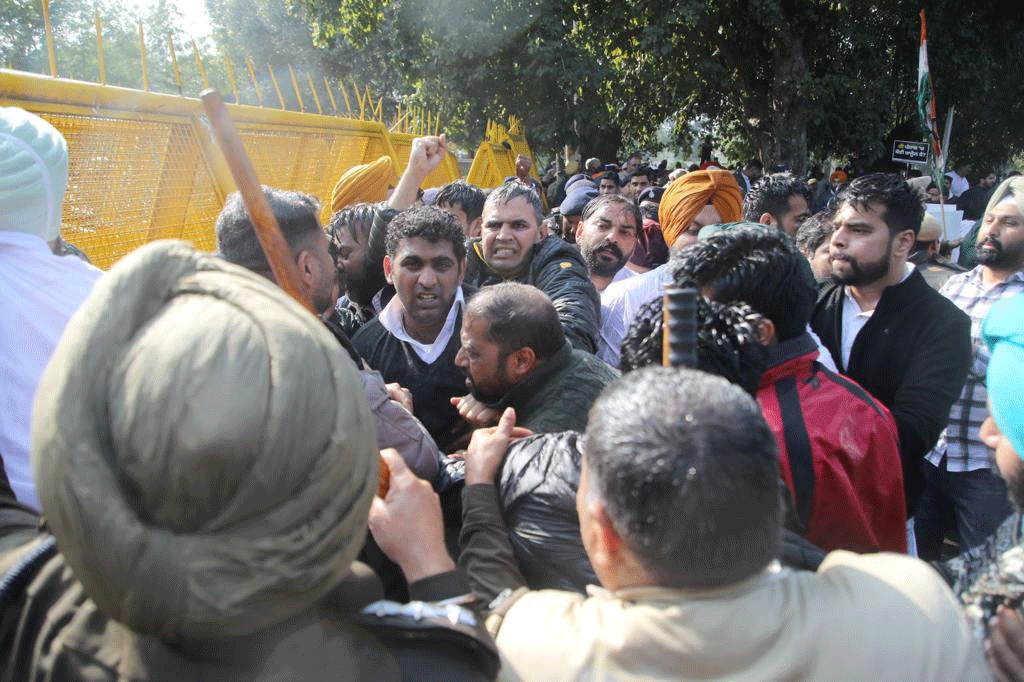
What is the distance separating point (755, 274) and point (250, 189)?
4.60ft

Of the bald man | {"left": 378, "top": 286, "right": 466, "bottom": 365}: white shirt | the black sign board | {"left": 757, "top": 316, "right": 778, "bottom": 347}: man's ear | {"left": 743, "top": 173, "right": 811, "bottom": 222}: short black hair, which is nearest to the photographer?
{"left": 757, "top": 316, "right": 778, "bottom": 347}: man's ear

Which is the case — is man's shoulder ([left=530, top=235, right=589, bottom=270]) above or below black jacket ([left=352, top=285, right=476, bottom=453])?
above

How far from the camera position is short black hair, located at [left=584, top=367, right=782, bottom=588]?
1086mm

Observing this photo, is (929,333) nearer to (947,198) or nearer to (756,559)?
(756,559)

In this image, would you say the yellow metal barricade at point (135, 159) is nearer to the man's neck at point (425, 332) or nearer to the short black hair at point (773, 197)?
the man's neck at point (425, 332)

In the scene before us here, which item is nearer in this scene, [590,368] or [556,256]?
[590,368]

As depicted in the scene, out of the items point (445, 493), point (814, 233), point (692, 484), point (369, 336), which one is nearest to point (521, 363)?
point (445, 493)

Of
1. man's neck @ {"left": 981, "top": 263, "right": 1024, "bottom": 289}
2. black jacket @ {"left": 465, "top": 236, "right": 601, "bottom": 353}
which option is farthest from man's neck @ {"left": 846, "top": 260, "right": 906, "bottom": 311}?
black jacket @ {"left": 465, "top": 236, "right": 601, "bottom": 353}

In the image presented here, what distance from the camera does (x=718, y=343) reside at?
184cm

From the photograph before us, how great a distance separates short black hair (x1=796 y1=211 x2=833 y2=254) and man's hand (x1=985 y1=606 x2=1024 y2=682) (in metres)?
2.93

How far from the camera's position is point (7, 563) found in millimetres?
1104

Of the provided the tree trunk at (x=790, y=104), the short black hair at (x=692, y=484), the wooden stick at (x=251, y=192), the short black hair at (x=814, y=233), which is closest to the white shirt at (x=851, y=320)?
the short black hair at (x=814, y=233)

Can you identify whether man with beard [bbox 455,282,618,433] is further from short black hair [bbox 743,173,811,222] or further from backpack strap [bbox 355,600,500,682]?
short black hair [bbox 743,173,811,222]

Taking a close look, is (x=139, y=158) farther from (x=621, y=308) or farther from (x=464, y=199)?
(x=464, y=199)
